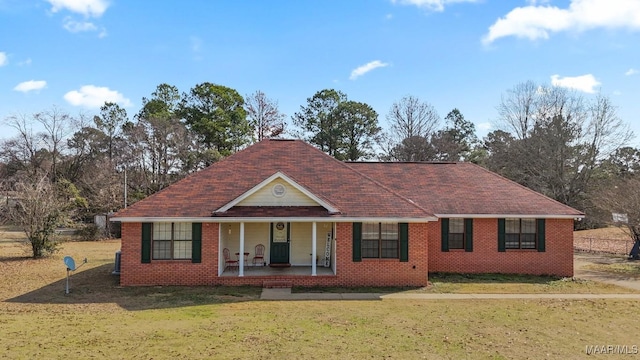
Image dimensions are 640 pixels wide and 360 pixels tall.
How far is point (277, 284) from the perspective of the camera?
15.8 meters

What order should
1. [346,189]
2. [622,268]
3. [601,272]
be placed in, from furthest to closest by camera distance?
1. [622,268]
2. [601,272]
3. [346,189]

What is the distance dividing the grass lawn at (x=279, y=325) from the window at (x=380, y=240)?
9.30 feet

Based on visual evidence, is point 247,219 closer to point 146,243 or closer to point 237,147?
point 146,243

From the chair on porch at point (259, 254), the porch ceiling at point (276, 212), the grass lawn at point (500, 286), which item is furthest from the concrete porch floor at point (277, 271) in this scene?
the porch ceiling at point (276, 212)

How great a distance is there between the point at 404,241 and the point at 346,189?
3.19 m

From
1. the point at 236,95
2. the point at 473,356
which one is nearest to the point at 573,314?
the point at 473,356

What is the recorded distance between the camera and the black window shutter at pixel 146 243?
52.0 ft

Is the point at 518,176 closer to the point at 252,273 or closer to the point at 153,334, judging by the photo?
the point at 252,273

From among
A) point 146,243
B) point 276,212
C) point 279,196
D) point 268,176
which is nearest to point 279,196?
point 279,196

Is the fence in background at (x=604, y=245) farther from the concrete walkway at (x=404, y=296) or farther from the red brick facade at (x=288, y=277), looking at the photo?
→ the red brick facade at (x=288, y=277)

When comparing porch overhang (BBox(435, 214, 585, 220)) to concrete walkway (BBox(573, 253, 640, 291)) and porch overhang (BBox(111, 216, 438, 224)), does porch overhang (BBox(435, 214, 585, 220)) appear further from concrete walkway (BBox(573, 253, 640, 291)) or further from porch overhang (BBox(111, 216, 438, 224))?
porch overhang (BBox(111, 216, 438, 224))

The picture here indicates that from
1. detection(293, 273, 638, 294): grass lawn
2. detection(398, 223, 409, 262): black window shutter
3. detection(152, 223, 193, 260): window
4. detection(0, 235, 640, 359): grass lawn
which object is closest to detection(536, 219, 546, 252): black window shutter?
detection(293, 273, 638, 294): grass lawn

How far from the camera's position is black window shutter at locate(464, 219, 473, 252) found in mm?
18619

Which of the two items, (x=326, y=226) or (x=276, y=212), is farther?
(x=326, y=226)
